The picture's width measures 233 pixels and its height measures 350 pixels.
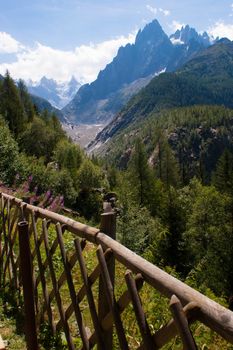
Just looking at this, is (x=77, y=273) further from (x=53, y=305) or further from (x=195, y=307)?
(x=195, y=307)

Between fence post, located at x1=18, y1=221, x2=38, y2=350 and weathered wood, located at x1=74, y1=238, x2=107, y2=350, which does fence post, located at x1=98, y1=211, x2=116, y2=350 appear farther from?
fence post, located at x1=18, y1=221, x2=38, y2=350

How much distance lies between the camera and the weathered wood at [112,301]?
3695mm

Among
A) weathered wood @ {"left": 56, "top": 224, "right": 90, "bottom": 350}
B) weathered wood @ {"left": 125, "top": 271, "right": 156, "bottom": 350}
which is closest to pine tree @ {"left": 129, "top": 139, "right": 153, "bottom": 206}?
weathered wood @ {"left": 56, "top": 224, "right": 90, "bottom": 350}

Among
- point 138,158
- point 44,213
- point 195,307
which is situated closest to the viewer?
point 195,307

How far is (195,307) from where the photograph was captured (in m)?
2.86

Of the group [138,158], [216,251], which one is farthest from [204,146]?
[216,251]

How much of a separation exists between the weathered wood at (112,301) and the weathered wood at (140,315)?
0.46 meters

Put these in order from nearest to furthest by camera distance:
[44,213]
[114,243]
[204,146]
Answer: [114,243] < [44,213] < [204,146]

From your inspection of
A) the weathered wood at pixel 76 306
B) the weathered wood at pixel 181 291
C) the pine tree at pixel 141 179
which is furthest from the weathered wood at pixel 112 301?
the pine tree at pixel 141 179

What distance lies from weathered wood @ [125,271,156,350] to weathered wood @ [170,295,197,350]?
0.47 m

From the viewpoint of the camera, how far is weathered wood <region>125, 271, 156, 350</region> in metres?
3.18

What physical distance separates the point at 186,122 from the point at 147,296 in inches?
7120

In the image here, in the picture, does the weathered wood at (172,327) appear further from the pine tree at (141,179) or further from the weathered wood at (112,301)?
the pine tree at (141,179)

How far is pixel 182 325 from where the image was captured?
2.77 m
